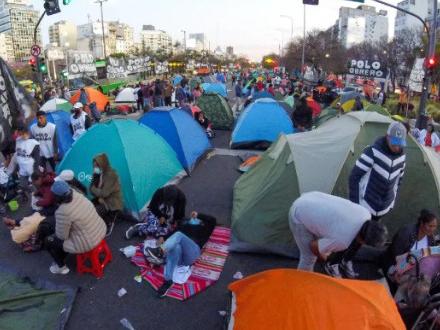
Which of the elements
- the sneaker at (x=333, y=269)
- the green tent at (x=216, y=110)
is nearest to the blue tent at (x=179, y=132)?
the green tent at (x=216, y=110)

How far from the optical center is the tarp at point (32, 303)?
396 centimetres

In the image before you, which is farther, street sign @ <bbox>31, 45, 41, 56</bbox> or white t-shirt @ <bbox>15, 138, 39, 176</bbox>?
street sign @ <bbox>31, 45, 41, 56</bbox>

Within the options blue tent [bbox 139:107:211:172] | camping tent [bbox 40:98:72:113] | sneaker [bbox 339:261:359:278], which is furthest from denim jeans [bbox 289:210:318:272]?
camping tent [bbox 40:98:72:113]

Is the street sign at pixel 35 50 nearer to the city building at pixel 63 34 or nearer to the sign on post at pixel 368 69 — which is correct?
the sign on post at pixel 368 69

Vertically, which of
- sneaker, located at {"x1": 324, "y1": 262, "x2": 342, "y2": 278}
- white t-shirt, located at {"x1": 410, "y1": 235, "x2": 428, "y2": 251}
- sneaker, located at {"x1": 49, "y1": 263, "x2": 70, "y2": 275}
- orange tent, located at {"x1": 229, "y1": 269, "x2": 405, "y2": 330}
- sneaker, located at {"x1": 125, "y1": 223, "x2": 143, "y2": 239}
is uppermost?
orange tent, located at {"x1": 229, "y1": 269, "x2": 405, "y2": 330}

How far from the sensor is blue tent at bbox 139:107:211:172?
29.3 ft

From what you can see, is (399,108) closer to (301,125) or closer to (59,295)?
(301,125)

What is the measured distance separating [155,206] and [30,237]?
191cm

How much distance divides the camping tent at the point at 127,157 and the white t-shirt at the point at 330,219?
3401 millimetres

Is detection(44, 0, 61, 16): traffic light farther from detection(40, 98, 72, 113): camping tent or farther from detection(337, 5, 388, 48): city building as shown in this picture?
detection(337, 5, 388, 48): city building

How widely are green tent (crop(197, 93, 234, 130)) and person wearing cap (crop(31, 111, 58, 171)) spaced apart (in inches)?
287

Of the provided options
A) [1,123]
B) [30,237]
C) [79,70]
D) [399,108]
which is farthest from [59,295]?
[79,70]

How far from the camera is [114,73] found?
28.2 metres

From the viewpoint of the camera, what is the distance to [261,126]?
10859 millimetres
